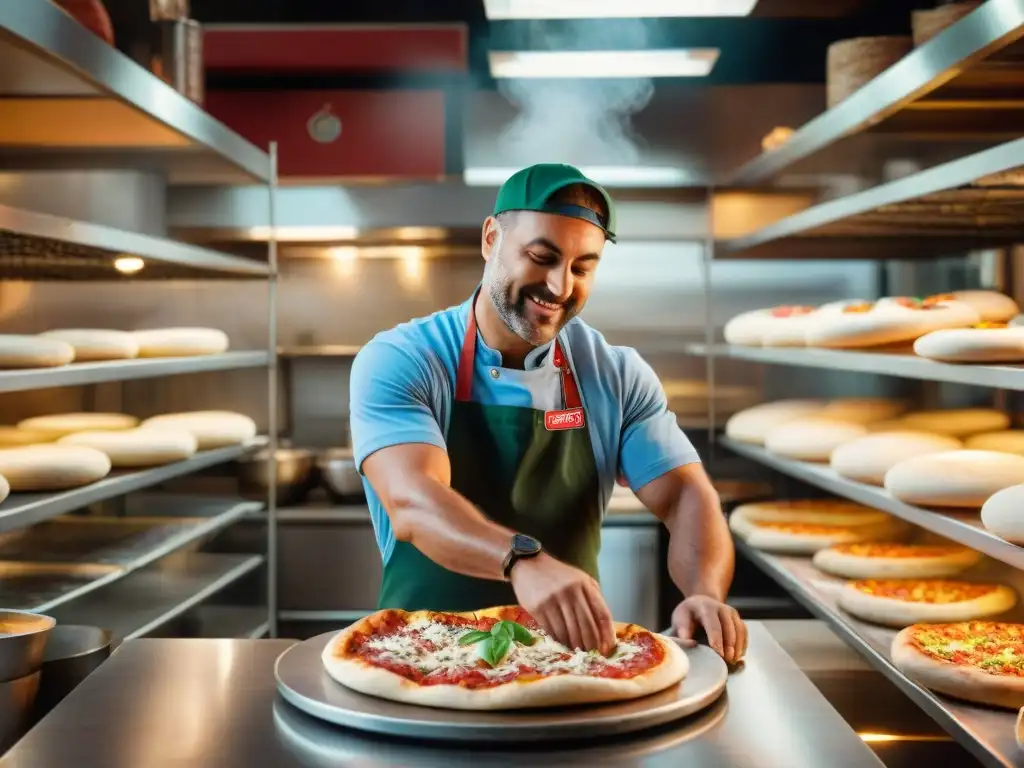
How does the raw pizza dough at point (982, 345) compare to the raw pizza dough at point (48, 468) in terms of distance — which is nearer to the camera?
the raw pizza dough at point (982, 345)

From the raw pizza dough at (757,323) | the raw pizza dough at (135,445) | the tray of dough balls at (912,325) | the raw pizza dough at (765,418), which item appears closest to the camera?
the tray of dough balls at (912,325)

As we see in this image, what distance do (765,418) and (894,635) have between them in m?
1.61

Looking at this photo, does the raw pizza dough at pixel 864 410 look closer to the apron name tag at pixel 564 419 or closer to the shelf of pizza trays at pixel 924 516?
the shelf of pizza trays at pixel 924 516

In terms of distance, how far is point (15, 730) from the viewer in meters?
1.75

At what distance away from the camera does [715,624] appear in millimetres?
1765

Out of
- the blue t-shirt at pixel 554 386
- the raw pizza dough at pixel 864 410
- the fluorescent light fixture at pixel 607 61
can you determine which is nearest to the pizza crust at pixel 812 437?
the raw pizza dough at pixel 864 410

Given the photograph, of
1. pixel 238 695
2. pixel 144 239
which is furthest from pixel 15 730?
pixel 144 239

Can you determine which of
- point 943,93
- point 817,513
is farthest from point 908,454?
point 943,93

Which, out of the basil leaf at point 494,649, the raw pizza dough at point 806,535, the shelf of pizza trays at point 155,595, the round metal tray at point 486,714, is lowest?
the shelf of pizza trays at point 155,595

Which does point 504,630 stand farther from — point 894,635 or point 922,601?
point 922,601

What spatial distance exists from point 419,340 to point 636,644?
2.92 feet

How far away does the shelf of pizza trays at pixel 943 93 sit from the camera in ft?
6.97

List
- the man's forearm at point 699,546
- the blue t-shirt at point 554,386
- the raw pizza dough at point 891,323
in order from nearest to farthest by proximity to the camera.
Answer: the man's forearm at point 699,546, the blue t-shirt at point 554,386, the raw pizza dough at point 891,323

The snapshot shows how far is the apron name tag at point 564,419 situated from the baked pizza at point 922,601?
3.27 feet
